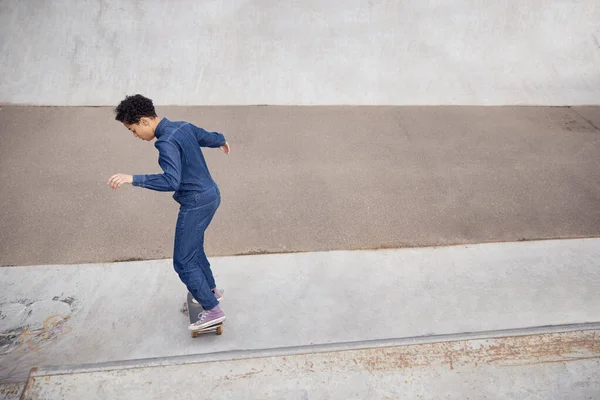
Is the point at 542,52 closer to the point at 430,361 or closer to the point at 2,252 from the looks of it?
the point at 430,361

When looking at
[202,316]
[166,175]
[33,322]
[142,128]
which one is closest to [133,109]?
[142,128]

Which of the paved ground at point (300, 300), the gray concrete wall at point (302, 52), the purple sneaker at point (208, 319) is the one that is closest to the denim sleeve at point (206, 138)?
the purple sneaker at point (208, 319)

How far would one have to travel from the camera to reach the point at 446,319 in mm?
3627

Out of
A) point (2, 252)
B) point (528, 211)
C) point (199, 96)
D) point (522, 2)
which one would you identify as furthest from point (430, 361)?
point (522, 2)

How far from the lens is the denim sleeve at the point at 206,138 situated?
9.93 ft

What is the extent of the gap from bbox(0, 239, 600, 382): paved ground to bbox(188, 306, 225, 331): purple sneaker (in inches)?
6.4

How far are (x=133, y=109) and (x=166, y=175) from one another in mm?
455

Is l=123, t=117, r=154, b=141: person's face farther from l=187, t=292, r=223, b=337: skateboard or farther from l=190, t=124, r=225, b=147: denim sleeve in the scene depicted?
l=187, t=292, r=223, b=337: skateboard

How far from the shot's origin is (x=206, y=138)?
122 inches

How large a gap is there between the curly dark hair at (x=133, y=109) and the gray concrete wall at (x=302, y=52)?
4.07m

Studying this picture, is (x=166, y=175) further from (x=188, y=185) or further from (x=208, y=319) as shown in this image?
(x=208, y=319)

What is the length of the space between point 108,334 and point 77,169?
101 inches

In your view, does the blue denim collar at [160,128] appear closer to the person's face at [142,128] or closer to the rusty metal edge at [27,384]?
the person's face at [142,128]

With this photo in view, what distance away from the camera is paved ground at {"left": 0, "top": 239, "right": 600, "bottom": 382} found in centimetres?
338
